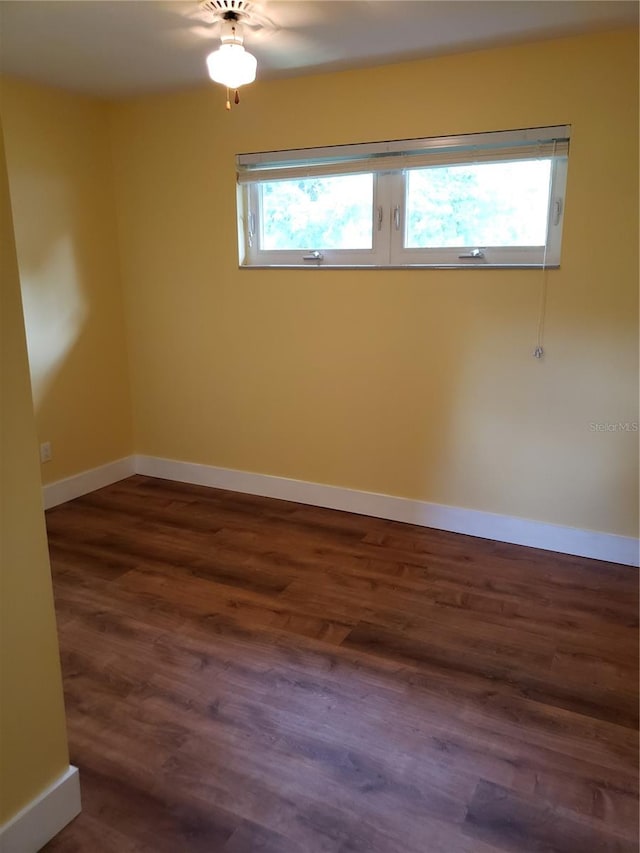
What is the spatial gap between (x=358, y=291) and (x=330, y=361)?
409mm

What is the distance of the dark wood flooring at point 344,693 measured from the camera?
157cm

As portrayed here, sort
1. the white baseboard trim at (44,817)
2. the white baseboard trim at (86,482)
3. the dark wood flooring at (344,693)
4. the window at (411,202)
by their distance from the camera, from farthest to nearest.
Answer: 1. the white baseboard trim at (86,482)
2. the window at (411,202)
3. the dark wood flooring at (344,693)
4. the white baseboard trim at (44,817)

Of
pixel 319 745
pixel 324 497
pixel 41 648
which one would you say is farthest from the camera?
pixel 324 497

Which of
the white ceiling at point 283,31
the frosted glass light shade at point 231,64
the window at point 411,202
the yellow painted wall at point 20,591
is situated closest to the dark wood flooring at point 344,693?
the yellow painted wall at point 20,591

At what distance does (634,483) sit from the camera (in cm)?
280

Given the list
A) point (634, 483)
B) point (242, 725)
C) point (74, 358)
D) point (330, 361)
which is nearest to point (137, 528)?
point (74, 358)

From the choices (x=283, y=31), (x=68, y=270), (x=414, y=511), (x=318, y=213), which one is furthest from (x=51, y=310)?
(x=414, y=511)

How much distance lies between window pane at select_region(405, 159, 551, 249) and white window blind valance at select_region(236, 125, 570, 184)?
2.1 inches

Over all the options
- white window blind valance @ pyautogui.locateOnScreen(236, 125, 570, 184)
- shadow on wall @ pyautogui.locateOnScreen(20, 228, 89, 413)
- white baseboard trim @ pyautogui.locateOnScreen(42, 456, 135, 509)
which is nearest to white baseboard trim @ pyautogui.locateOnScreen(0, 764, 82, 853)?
white baseboard trim @ pyautogui.locateOnScreen(42, 456, 135, 509)

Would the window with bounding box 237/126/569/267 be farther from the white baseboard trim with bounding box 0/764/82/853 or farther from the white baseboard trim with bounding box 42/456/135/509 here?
the white baseboard trim with bounding box 0/764/82/853

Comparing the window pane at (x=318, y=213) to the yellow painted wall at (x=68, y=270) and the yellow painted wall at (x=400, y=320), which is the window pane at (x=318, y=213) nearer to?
the yellow painted wall at (x=400, y=320)

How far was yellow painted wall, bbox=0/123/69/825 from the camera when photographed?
4.26 feet

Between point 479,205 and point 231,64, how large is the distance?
1.27 m

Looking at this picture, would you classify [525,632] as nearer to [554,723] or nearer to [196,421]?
[554,723]
